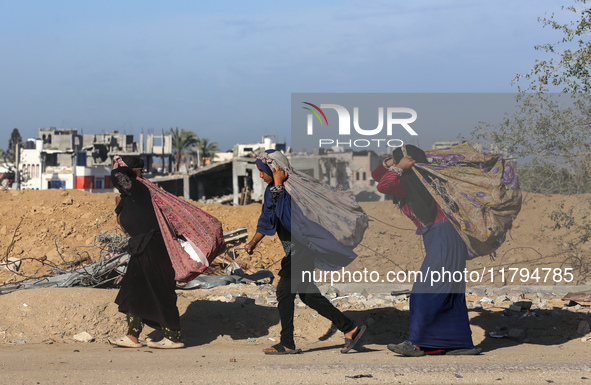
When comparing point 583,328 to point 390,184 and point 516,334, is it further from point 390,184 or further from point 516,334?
point 390,184

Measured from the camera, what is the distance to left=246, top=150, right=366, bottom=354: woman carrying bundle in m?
5.62

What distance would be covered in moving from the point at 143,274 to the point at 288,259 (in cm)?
136

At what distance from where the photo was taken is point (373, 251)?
1280 centimetres

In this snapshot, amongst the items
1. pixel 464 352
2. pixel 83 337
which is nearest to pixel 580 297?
pixel 464 352

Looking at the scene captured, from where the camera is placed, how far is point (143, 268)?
5797 millimetres

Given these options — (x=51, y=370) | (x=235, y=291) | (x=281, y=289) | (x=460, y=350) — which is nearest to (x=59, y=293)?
(x=51, y=370)

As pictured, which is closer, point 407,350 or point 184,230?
point 407,350

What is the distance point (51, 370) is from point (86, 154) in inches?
2106

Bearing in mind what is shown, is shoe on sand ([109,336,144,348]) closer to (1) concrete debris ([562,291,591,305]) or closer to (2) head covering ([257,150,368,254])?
(2) head covering ([257,150,368,254])

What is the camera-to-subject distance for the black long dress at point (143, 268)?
18.9 ft

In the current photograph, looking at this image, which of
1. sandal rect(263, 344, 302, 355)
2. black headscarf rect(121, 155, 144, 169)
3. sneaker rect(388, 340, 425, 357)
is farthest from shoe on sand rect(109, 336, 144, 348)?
sneaker rect(388, 340, 425, 357)

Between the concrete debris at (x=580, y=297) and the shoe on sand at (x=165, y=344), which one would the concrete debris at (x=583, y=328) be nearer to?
the concrete debris at (x=580, y=297)

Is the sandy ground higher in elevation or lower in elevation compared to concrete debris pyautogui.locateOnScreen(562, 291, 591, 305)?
higher

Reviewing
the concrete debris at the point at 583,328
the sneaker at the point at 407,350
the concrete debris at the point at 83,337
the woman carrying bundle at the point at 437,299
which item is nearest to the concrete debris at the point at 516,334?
the concrete debris at the point at 583,328
